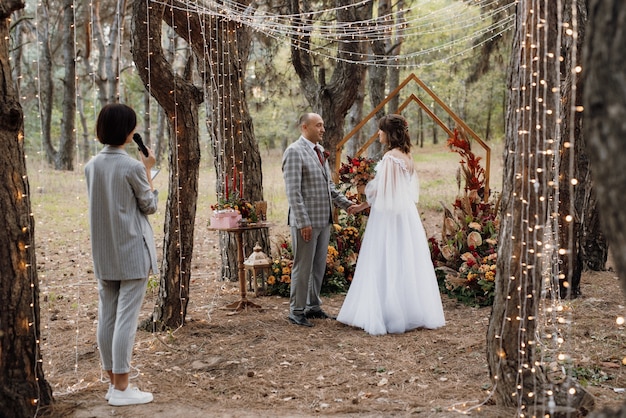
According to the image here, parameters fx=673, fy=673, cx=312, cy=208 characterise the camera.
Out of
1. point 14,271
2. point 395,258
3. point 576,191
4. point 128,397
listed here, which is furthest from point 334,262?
point 14,271

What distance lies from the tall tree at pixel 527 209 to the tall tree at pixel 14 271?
2.78 m

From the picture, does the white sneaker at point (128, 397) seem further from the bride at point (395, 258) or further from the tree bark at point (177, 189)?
the bride at point (395, 258)

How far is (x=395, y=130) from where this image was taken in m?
6.31

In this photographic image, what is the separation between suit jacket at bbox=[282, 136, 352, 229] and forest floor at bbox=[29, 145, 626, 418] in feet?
3.42

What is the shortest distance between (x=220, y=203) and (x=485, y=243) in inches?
124

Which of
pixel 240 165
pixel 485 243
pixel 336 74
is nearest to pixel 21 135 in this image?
pixel 240 165

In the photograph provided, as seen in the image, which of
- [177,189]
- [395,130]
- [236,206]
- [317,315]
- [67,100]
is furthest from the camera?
[67,100]

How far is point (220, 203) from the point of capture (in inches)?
272

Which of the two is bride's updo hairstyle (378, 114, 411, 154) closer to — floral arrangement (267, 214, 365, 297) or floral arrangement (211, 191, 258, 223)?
floral arrangement (211, 191, 258, 223)

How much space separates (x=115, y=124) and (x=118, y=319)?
1.20 meters

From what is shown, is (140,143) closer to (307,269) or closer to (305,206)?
(305,206)

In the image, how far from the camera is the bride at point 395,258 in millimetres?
6309

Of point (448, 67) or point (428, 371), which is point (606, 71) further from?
point (448, 67)

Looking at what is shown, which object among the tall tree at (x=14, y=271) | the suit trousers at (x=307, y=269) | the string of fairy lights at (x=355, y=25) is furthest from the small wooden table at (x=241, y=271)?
the tall tree at (x=14, y=271)
